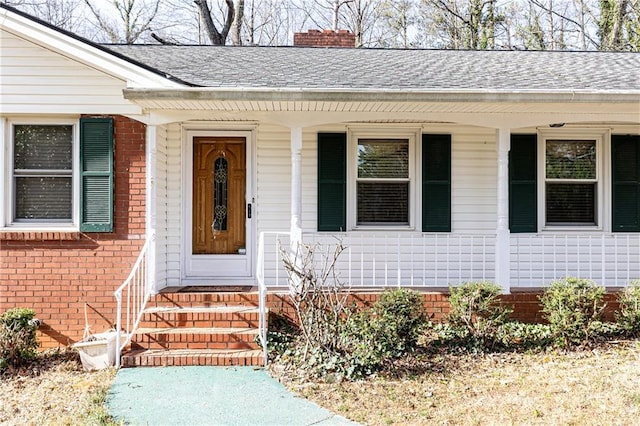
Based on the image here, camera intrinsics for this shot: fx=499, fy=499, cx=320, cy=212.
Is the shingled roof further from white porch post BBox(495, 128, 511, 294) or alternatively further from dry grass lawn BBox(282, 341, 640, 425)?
dry grass lawn BBox(282, 341, 640, 425)

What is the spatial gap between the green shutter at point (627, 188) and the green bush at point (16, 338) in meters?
7.68

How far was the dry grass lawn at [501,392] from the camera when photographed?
13.4 ft

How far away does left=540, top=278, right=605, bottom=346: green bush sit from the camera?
571 centimetres

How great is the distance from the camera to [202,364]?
5355 mm

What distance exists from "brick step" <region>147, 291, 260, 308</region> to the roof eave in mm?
2353

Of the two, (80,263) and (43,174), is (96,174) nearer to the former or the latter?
(43,174)

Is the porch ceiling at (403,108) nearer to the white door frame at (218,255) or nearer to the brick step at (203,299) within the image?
the white door frame at (218,255)

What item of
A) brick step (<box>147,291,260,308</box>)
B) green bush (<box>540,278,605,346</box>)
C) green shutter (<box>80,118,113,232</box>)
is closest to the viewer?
green bush (<box>540,278,605,346</box>)

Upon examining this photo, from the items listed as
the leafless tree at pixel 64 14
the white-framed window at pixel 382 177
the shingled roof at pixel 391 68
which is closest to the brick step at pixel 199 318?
the white-framed window at pixel 382 177

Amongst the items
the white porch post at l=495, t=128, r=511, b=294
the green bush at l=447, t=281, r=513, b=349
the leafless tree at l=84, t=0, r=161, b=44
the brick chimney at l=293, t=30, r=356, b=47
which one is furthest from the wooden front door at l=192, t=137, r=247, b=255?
the leafless tree at l=84, t=0, r=161, b=44

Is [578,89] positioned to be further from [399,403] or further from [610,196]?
[399,403]

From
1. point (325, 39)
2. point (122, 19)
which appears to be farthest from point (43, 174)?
point (122, 19)

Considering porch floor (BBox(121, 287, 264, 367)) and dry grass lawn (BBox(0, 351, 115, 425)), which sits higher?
porch floor (BBox(121, 287, 264, 367))

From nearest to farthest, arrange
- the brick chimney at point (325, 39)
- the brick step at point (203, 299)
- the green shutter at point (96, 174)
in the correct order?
1. the brick step at point (203, 299)
2. the green shutter at point (96, 174)
3. the brick chimney at point (325, 39)
